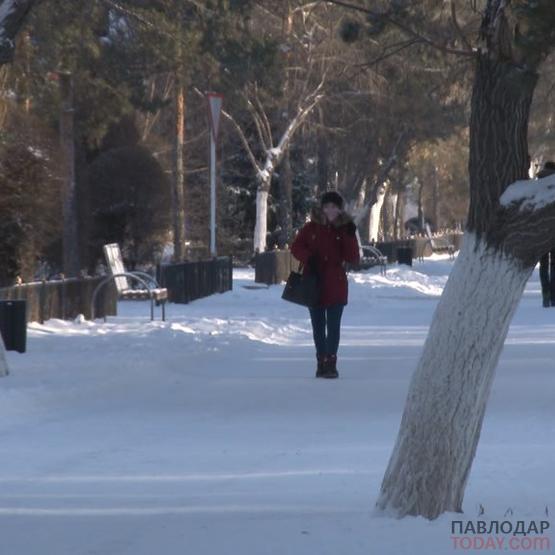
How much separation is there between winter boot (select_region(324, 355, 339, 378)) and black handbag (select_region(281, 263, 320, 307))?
2.12 feet

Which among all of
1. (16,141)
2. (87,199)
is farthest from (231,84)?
(16,141)

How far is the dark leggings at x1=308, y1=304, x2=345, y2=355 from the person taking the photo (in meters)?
14.5

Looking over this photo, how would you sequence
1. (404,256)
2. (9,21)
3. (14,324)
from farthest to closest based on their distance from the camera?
(404,256) → (14,324) → (9,21)

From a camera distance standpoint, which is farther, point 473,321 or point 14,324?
point 14,324

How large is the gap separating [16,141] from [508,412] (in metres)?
13.3

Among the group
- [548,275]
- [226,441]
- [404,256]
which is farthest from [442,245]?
[226,441]

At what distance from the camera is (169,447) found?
1085cm

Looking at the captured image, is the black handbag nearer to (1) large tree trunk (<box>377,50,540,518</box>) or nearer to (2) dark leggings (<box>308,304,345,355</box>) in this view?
(2) dark leggings (<box>308,304,345,355</box>)

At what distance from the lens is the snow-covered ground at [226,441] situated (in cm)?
730

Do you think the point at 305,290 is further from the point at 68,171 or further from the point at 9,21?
the point at 68,171

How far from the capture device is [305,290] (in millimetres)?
14359

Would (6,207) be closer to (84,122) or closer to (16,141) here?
(16,141)

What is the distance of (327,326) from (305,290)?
53 cm

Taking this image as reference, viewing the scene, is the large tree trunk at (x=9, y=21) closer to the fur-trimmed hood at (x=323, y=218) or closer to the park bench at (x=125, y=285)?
the fur-trimmed hood at (x=323, y=218)
